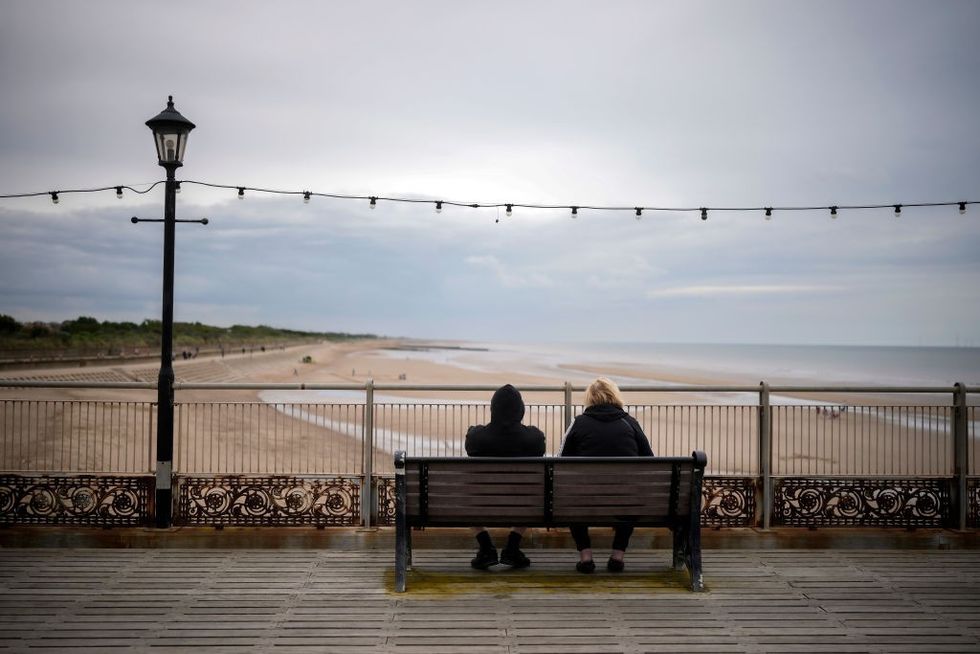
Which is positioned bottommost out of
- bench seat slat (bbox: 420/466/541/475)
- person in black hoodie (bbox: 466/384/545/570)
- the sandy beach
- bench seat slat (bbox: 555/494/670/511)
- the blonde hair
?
the sandy beach

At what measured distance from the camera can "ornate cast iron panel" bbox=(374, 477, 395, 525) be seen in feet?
22.3

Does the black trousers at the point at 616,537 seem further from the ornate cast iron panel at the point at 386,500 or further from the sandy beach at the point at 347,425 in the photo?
the ornate cast iron panel at the point at 386,500

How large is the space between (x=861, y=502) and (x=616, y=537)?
279 cm

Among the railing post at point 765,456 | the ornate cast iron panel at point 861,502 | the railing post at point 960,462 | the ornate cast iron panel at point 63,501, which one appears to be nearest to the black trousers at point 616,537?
the railing post at point 765,456

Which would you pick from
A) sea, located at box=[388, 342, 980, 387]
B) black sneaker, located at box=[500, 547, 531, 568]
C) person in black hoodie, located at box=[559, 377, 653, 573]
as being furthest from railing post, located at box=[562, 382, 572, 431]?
sea, located at box=[388, 342, 980, 387]

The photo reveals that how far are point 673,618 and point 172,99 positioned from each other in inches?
253

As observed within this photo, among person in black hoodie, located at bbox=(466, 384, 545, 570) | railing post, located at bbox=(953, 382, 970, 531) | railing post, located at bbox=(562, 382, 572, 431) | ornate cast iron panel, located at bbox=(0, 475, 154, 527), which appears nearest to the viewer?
person in black hoodie, located at bbox=(466, 384, 545, 570)

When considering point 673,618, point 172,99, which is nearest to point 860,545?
point 673,618

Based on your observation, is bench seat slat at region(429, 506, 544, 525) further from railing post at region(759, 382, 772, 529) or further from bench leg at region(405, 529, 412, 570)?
railing post at region(759, 382, 772, 529)

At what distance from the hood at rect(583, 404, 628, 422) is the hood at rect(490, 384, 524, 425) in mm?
625

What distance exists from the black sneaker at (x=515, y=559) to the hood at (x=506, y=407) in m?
1.19

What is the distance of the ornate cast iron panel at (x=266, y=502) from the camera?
6.73 meters

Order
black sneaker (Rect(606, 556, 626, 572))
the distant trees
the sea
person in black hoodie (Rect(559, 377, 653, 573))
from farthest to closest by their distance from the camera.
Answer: the distant trees
the sea
black sneaker (Rect(606, 556, 626, 572))
person in black hoodie (Rect(559, 377, 653, 573))

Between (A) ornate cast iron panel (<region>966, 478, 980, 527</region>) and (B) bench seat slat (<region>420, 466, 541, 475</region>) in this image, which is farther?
(A) ornate cast iron panel (<region>966, 478, 980, 527</region>)
